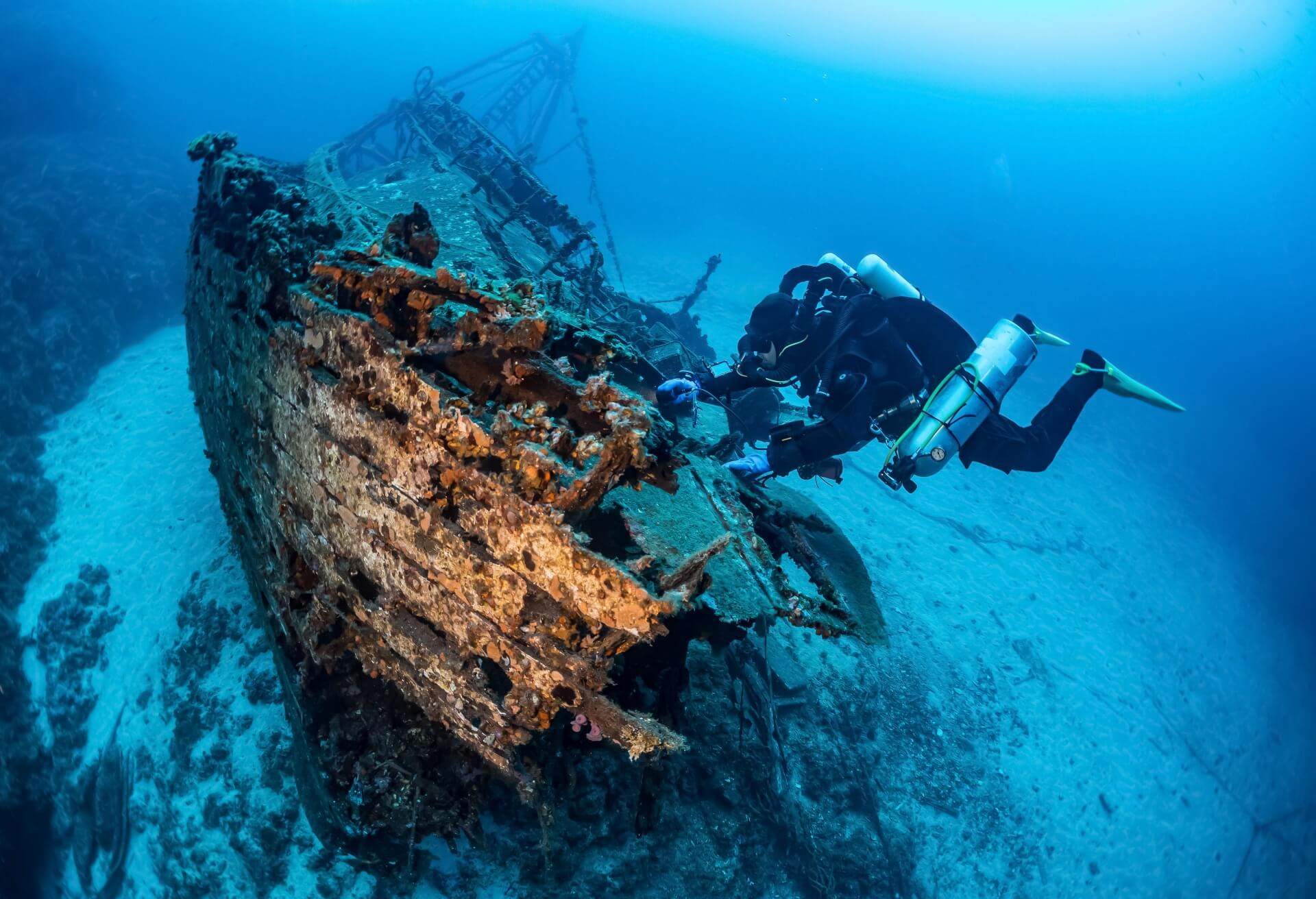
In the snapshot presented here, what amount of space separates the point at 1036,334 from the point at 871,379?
11.4ft

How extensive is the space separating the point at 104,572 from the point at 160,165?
2664cm

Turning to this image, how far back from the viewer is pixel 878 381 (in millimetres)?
5605

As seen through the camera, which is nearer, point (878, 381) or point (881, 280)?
point (878, 381)

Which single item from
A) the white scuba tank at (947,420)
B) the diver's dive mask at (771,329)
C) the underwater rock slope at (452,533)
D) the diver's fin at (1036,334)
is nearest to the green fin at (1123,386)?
the diver's fin at (1036,334)

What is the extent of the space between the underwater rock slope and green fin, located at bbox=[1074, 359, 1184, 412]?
5452 millimetres

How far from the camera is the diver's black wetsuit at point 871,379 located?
5.04 m

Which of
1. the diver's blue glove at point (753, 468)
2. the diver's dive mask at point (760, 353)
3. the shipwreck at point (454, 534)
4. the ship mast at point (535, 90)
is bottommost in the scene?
the shipwreck at point (454, 534)

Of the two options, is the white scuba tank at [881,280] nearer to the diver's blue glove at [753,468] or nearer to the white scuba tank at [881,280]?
the white scuba tank at [881,280]

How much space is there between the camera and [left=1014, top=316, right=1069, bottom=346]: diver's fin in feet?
22.7

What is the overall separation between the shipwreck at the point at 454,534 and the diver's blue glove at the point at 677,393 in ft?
3.32

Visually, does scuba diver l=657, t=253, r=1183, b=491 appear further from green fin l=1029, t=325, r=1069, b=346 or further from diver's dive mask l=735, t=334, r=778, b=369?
green fin l=1029, t=325, r=1069, b=346

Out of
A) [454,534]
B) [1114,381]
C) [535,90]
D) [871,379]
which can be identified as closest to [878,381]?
[871,379]

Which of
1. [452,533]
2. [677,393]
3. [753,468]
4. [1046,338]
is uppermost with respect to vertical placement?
[1046,338]

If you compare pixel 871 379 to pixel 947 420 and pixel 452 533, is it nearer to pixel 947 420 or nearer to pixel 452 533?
pixel 947 420
